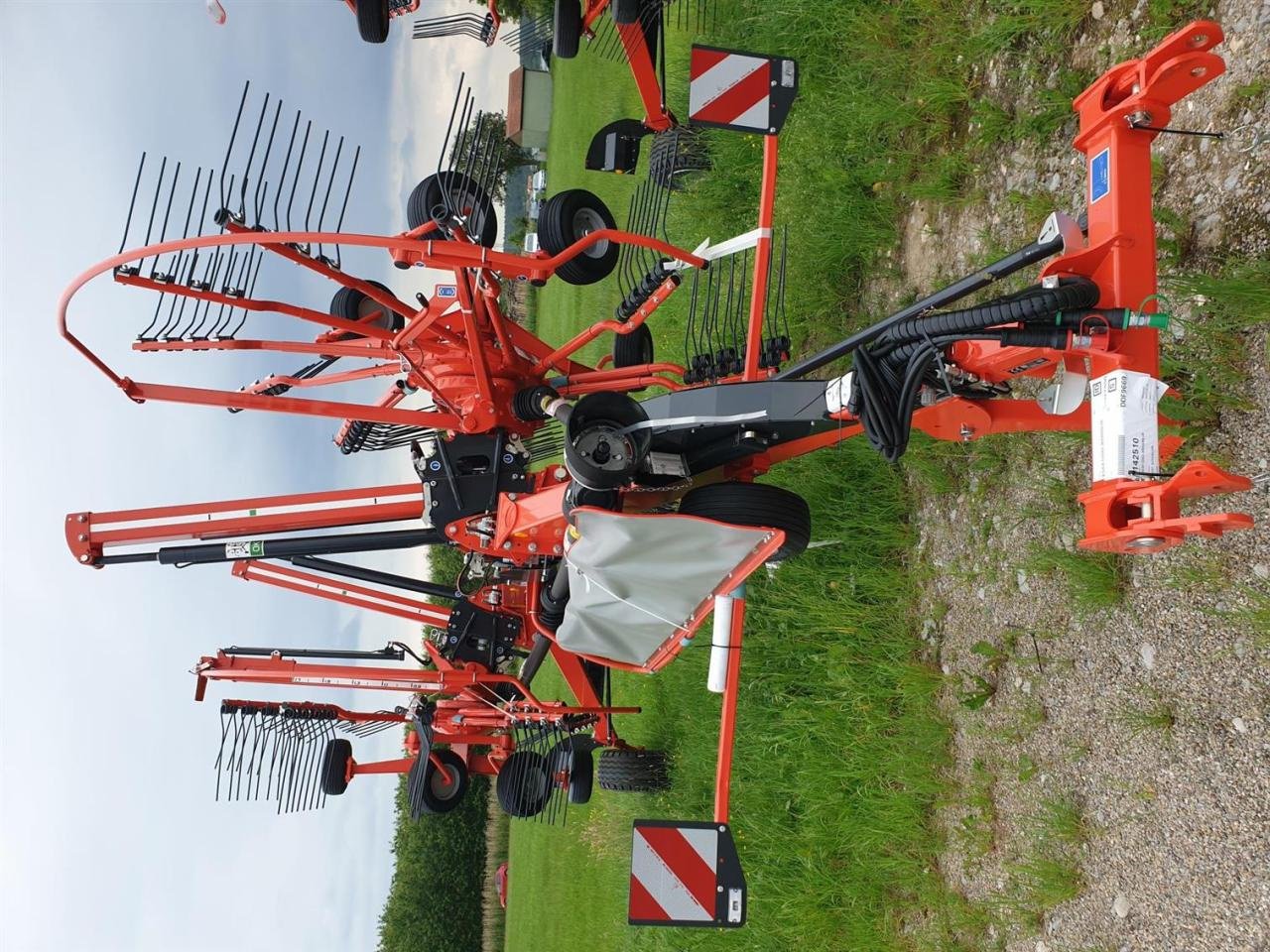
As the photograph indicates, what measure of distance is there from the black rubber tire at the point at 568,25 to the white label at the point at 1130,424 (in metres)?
4.53

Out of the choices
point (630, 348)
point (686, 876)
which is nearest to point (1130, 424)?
point (686, 876)

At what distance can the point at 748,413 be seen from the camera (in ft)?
11.3

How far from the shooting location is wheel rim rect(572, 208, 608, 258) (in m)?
4.68

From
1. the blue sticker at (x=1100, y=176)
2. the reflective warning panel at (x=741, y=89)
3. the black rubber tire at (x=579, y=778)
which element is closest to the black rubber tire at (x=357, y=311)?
the reflective warning panel at (x=741, y=89)

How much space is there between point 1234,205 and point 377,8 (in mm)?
5225

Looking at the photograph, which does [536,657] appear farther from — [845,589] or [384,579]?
[845,589]

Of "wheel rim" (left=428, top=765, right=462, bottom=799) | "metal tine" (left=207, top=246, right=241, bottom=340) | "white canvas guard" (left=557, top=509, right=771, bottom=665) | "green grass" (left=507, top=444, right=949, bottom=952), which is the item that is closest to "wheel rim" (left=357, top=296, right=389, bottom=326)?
"metal tine" (left=207, top=246, right=241, bottom=340)

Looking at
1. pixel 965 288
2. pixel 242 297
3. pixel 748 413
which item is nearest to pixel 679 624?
pixel 748 413

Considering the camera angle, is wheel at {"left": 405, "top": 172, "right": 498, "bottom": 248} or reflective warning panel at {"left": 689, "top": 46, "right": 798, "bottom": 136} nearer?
reflective warning panel at {"left": 689, "top": 46, "right": 798, "bottom": 136}

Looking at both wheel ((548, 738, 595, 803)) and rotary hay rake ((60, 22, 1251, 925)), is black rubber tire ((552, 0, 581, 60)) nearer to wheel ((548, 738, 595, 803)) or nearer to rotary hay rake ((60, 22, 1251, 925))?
rotary hay rake ((60, 22, 1251, 925))

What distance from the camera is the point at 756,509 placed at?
3617 millimetres

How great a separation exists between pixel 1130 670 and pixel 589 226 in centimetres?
326

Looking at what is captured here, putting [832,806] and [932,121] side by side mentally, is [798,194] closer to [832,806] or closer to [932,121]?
[932,121]

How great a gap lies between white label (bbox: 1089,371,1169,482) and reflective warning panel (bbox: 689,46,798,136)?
2161 millimetres
